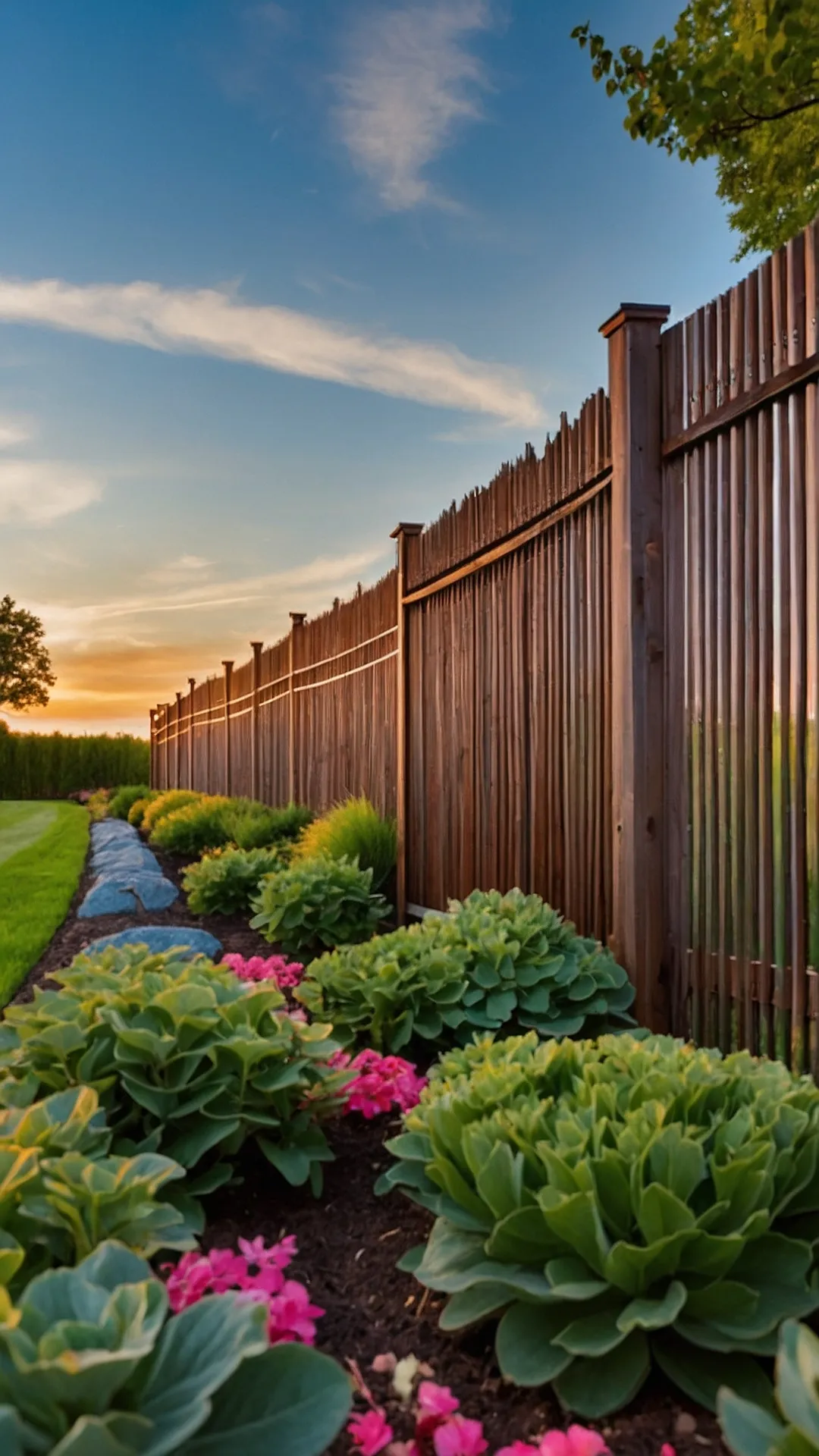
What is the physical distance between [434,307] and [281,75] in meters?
1.52

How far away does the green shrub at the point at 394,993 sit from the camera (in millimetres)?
3146

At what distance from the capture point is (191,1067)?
2.18 meters

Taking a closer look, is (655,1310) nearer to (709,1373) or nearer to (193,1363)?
(709,1373)

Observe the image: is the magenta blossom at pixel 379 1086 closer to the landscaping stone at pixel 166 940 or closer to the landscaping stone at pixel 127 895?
the landscaping stone at pixel 166 940

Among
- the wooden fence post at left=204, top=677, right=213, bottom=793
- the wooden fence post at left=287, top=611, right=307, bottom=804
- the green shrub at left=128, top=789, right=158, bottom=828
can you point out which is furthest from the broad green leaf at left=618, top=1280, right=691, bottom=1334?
the wooden fence post at left=204, top=677, right=213, bottom=793

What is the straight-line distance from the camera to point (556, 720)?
400 centimetres

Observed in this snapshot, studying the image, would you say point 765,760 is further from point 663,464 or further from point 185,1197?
point 185,1197

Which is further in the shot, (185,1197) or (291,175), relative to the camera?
(291,175)

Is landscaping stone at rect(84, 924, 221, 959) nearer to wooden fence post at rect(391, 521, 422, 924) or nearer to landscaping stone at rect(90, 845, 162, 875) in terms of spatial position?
wooden fence post at rect(391, 521, 422, 924)

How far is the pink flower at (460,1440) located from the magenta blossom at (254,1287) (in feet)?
0.77

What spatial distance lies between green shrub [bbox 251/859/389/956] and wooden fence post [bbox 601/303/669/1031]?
196 centimetres

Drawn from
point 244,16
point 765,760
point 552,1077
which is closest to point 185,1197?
point 552,1077

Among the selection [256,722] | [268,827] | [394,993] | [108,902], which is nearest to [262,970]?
[394,993]

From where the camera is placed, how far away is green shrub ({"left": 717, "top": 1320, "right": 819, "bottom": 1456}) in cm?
98
